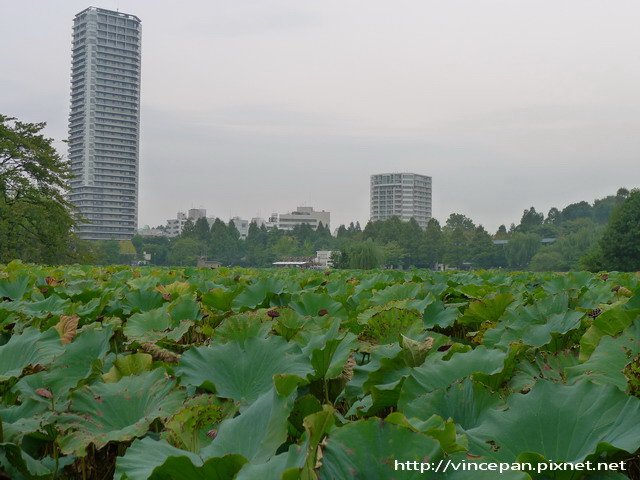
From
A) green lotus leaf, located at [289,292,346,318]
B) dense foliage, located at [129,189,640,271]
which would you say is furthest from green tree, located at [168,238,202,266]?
green lotus leaf, located at [289,292,346,318]

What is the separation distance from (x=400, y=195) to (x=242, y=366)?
150 meters

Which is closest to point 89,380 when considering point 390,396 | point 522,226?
point 390,396

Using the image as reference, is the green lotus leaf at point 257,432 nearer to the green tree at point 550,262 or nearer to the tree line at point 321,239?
the tree line at point 321,239

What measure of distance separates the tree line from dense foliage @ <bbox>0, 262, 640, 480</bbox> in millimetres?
25913

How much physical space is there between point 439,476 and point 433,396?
0.33 metres

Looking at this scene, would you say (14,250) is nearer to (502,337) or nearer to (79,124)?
(502,337)

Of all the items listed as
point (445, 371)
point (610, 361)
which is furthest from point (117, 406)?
point (610, 361)

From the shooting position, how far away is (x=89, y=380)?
4.58 feet

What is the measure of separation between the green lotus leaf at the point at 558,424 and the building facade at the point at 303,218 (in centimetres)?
14001

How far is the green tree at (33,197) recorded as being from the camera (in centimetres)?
2583

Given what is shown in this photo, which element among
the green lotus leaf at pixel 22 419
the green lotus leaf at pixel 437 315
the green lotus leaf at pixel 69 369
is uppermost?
the green lotus leaf at pixel 437 315

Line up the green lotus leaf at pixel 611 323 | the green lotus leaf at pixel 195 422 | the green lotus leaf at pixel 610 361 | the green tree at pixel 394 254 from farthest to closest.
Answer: the green tree at pixel 394 254
the green lotus leaf at pixel 611 323
the green lotus leaf at pixel 610 361
the green lotus leaf at pixel 195 422

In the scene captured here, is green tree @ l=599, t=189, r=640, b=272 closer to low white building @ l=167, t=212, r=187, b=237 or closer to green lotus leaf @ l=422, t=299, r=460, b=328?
green lotus leaf @ l=422, t=299, r=460, b=328

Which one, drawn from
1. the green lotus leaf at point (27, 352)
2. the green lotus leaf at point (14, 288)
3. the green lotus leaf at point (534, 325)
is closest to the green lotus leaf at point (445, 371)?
the green lotus leaf at point (534, 325)
